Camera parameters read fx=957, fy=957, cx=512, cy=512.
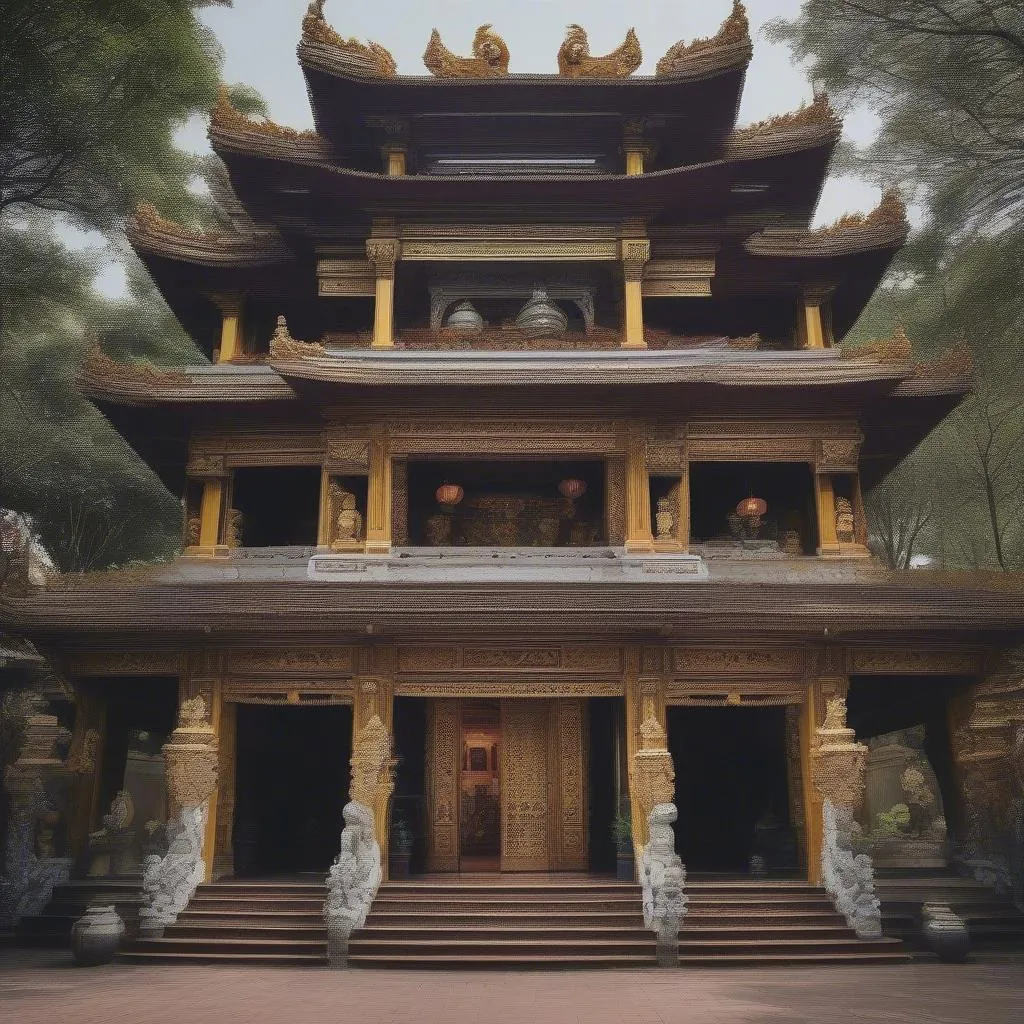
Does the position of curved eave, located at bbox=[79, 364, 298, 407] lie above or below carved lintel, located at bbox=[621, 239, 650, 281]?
below

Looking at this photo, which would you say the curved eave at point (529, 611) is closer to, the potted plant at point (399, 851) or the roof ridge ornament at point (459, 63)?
the potted plant at point (399, 851)

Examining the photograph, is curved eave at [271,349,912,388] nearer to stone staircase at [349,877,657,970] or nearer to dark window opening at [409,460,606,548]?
dark window opening at [409,460,606,548]

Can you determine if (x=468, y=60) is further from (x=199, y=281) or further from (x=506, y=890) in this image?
(x=506, y=890)

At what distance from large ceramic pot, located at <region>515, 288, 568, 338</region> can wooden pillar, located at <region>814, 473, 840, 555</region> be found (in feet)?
16.2

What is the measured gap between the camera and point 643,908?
11.2 meters

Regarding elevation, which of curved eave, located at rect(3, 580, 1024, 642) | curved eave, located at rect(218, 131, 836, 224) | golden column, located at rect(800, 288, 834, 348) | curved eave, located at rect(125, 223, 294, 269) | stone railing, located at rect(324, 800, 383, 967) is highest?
curved eave, located at rect(218, 131, 836, 224)

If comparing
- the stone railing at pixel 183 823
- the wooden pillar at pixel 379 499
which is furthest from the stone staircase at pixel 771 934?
the wooden pillar at pixel 379 499

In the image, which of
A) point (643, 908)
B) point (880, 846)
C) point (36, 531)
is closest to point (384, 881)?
point (643, 908)

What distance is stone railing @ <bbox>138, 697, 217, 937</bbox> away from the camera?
11469 mm

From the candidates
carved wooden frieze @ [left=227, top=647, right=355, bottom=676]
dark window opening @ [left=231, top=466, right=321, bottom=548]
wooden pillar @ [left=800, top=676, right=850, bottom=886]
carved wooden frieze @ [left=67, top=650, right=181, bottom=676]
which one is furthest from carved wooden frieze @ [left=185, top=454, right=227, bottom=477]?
wooden pillar @ [left=800, top=676, right=850, bottom=886]

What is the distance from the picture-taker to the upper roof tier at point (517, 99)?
16.0 m

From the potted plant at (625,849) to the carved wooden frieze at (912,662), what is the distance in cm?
369

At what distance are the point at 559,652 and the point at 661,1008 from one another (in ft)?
17.8

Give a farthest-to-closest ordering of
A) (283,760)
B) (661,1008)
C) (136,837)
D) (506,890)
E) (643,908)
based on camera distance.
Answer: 1. (283,760)
2. (136,837)
3. (506,890)
4. (643,908)
5. (661,1008)
